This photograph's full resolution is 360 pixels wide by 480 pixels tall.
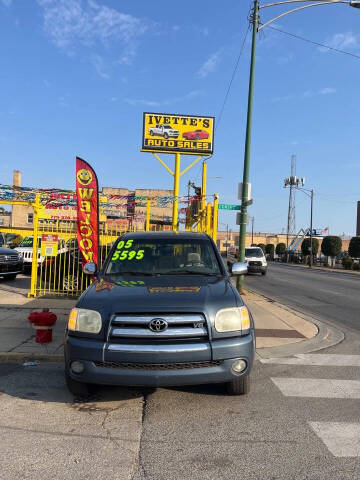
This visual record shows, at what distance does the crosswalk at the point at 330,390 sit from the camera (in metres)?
3.44

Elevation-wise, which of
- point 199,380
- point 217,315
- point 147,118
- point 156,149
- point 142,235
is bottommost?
point 199,380

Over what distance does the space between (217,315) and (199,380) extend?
24.0 inches

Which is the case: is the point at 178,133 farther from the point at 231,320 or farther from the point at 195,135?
the point at 231,320

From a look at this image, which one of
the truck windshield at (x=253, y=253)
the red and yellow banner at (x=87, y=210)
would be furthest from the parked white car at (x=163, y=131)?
the truck windshield at (x=253, y=253)

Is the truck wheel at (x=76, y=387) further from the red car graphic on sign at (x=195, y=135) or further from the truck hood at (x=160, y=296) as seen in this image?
the red car graphic on sign at (x=195, y=135)

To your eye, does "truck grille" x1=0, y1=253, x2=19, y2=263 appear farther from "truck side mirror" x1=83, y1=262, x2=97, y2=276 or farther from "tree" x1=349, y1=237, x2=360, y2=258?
"tree" x1=349, y1=237, x2=360, y2=258

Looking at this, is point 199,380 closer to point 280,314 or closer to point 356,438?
point 356,438

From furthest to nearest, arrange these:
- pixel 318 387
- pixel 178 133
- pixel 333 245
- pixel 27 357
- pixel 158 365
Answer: pixel 333 245
pixel 178 133
pixel 27 357
pixel 318 387
pixel 158 365

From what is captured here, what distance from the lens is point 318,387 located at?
488 centimetres

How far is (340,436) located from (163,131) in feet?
43.7

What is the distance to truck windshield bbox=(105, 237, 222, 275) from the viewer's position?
5.24 metres

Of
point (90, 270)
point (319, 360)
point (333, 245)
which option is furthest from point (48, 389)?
point (333, 245)

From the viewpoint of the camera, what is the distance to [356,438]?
11.6 ft

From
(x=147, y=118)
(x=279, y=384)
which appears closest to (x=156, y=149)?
(x=147, y=118)
